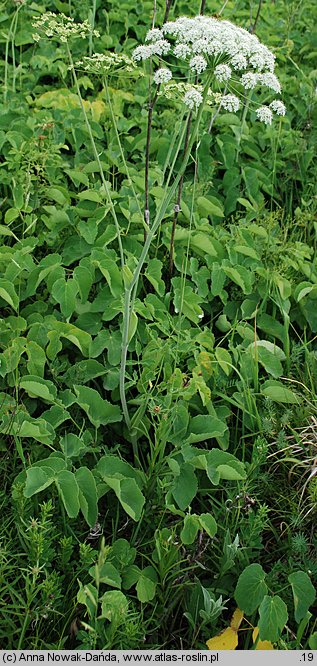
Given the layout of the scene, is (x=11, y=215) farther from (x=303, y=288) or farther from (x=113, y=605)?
(x=113, y=605)

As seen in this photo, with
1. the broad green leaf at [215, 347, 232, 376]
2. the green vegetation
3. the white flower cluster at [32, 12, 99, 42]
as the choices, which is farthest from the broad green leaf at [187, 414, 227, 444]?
the white flower cluster at [32, 12, 99, 42]

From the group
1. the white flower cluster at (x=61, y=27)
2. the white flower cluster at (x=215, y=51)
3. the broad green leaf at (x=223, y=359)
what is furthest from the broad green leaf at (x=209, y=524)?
the white flower cluster at (x=61, y=27)

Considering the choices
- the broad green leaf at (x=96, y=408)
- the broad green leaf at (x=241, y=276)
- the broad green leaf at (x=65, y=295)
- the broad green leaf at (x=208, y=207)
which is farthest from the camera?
the broad green leaf at (x=208, y=207)

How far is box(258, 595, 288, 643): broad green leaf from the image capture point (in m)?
1.71

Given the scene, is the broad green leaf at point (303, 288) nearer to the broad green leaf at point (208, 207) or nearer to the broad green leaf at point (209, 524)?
the broad green leaf at point (208, 207)

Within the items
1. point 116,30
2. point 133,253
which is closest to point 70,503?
point 133,253

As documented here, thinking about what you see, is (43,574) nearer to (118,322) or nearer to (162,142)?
(118,322)

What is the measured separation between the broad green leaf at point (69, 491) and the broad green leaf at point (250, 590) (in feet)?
1.42

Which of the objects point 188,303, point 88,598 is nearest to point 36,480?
point 88,598

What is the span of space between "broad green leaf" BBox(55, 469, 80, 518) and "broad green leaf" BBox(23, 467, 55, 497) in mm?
26

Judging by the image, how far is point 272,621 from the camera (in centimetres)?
172

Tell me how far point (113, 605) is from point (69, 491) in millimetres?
285

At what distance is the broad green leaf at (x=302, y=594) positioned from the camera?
70.4 inches

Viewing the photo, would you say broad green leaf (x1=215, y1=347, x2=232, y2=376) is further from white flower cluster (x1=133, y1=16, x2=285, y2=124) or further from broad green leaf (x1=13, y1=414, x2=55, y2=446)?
white flower cluster (x1=133, y1=16, x2=285, y2=124)
